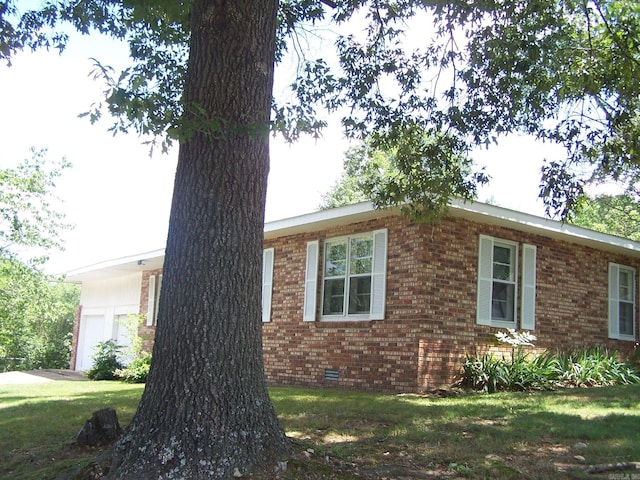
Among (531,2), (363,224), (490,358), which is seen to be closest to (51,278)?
(363,224)

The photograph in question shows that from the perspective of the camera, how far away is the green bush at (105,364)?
17031 mm

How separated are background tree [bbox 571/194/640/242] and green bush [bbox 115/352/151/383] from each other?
1352 centimetres

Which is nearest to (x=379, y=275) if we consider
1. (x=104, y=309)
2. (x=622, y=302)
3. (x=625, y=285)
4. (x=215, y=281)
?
(x=622, y=302)

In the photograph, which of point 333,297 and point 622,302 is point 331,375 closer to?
point 333,297

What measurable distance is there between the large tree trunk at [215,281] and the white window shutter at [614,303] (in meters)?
11.5

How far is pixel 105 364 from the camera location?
17.2 meters

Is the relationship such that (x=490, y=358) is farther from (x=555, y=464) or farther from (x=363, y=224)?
(x=555, y=464)

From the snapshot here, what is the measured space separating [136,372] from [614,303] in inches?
443

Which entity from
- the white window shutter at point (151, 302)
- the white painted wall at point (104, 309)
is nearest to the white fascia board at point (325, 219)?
the white window shutter at point (151, 302)

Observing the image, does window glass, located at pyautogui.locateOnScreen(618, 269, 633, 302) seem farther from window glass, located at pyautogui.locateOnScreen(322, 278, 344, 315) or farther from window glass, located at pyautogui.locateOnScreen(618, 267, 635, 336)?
window glass, located at pyautogui.locateOnScreen(322, 278, 344, 315)

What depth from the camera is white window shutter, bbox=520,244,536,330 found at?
40.8 feet

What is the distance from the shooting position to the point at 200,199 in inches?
190

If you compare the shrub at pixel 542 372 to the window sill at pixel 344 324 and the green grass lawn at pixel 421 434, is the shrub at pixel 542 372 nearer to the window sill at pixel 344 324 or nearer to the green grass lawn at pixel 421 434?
the green grass lawn at pixel 421 434

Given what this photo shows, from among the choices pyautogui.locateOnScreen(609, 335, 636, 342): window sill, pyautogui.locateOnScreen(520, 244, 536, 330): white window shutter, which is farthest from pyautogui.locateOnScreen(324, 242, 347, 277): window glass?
pyautogui.locateOnScreen(609, 335, 636, 342): window sill
